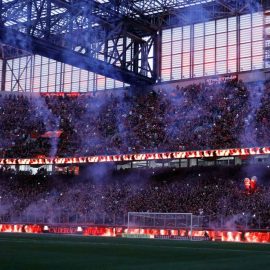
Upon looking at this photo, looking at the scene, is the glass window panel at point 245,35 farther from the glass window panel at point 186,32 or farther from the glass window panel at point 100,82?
the glass window panel at point 100,82

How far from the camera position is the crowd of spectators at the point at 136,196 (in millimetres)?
34375

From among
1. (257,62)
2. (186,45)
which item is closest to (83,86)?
(186,45)

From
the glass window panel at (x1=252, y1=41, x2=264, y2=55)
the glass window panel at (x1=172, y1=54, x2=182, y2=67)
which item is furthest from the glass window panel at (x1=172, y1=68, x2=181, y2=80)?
the glass window panel at (x1=252, y1=41, x2=264, y2=55)

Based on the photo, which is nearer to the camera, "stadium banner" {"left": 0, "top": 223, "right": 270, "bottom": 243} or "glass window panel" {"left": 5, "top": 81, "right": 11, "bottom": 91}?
"stadium banner" {"left": 0, "top": 223, "right": 270, "bottom": 243}

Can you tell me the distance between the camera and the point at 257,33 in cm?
4166

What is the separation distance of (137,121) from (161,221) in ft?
40.5

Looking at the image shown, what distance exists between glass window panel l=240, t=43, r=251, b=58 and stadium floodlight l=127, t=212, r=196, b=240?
15.0m

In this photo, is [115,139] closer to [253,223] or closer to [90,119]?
[90,119]

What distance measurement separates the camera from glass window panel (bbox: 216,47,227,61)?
43.1 meters

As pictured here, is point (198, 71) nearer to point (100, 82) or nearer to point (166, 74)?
point (166, 74)

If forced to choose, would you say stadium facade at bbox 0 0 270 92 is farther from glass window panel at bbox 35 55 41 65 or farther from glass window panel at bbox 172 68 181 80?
glass window panel at bbox 35 55 41 65

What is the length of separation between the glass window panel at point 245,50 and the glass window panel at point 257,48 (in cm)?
36

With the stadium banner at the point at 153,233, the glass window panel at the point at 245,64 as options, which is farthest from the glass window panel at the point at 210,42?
the stadium banner at the point at 153,233

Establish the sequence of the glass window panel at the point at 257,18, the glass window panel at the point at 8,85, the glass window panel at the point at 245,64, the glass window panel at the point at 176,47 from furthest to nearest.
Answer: the glass window panel at the point at 8,85, the glass window panel at the point at 176,47, the glass window panel at the point at 245,64, the glass window panel at the point at 257,18
